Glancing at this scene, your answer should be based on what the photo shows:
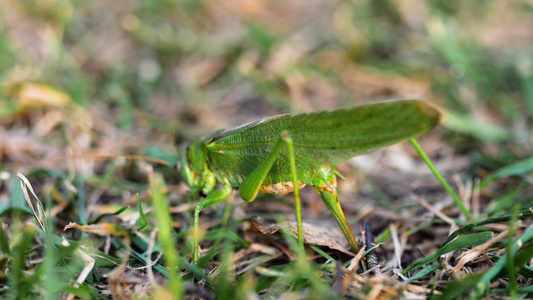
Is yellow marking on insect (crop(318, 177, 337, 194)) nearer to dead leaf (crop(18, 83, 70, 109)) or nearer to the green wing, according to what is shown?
the green wing

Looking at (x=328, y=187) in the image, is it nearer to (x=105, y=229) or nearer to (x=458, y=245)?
(x=458, y=245)

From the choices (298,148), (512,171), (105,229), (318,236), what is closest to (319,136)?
(298,148)

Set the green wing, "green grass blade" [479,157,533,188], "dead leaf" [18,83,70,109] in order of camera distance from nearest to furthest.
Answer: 1. the green wing
2. "green grass blade" [479,157,533,188]
3. "dead leaf" [18,83,70,109]

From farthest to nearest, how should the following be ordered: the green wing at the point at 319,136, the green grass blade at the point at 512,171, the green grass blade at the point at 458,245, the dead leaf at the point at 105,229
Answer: the green grass blade at the point at 512,171, the dead leaf at the point at 105,229, the green grass blade at the point at 458,245, the green wing at the point at 319,136

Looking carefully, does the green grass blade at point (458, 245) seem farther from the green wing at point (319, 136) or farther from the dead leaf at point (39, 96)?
the dead leaf at point (39, 96)

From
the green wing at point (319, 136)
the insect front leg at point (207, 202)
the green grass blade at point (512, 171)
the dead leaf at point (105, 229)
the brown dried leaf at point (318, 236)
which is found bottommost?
the dead leaf at point (105, 229)

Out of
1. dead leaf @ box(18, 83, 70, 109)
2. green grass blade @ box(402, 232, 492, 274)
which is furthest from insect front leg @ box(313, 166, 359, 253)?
dead leaf @ box(18, 83, 70, 109)

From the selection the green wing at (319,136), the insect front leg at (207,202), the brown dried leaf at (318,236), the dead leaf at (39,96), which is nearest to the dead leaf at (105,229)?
the insect front leg at (207,202)

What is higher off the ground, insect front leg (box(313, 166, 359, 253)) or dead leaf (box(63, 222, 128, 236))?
insect front leg (box(313, 166, 359, 253))
